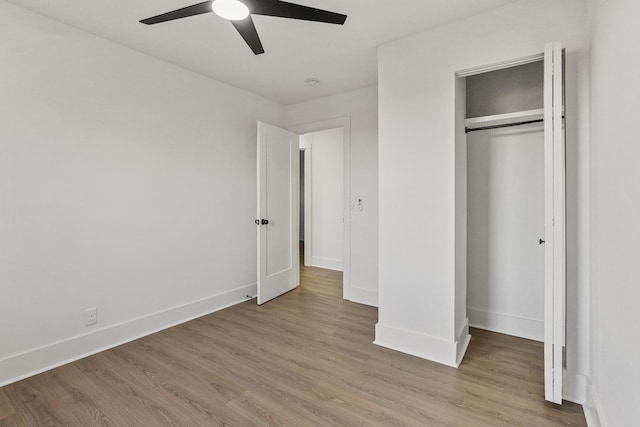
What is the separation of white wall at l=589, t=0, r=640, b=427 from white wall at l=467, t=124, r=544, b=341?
0.95 metres

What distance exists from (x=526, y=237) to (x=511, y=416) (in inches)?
60.7

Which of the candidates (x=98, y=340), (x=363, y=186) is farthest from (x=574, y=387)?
(x=98, y=340)

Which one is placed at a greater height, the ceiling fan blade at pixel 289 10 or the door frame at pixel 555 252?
the ceiling fan blade at pixel 289 10

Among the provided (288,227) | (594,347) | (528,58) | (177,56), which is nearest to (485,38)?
(528,58)

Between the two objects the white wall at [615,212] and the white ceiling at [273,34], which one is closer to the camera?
the white wall at [615,212]

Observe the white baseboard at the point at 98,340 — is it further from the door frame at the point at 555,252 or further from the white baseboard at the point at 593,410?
the white baseboard at the point at 593,410

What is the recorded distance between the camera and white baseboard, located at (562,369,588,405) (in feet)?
5.93

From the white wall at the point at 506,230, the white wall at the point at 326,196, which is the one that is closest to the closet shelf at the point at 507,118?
the white wall at the point at 506,230

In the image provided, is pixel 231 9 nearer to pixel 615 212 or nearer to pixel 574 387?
pixel 615 212

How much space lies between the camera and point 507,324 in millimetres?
2740

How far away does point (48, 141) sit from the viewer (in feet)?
7.21

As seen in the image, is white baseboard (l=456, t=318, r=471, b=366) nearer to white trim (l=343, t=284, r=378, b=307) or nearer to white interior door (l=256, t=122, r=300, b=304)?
white trim (l=343, t=284, r=378, b=307)

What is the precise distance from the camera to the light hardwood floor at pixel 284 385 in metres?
1.70

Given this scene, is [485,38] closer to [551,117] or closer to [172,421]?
[551,117]
